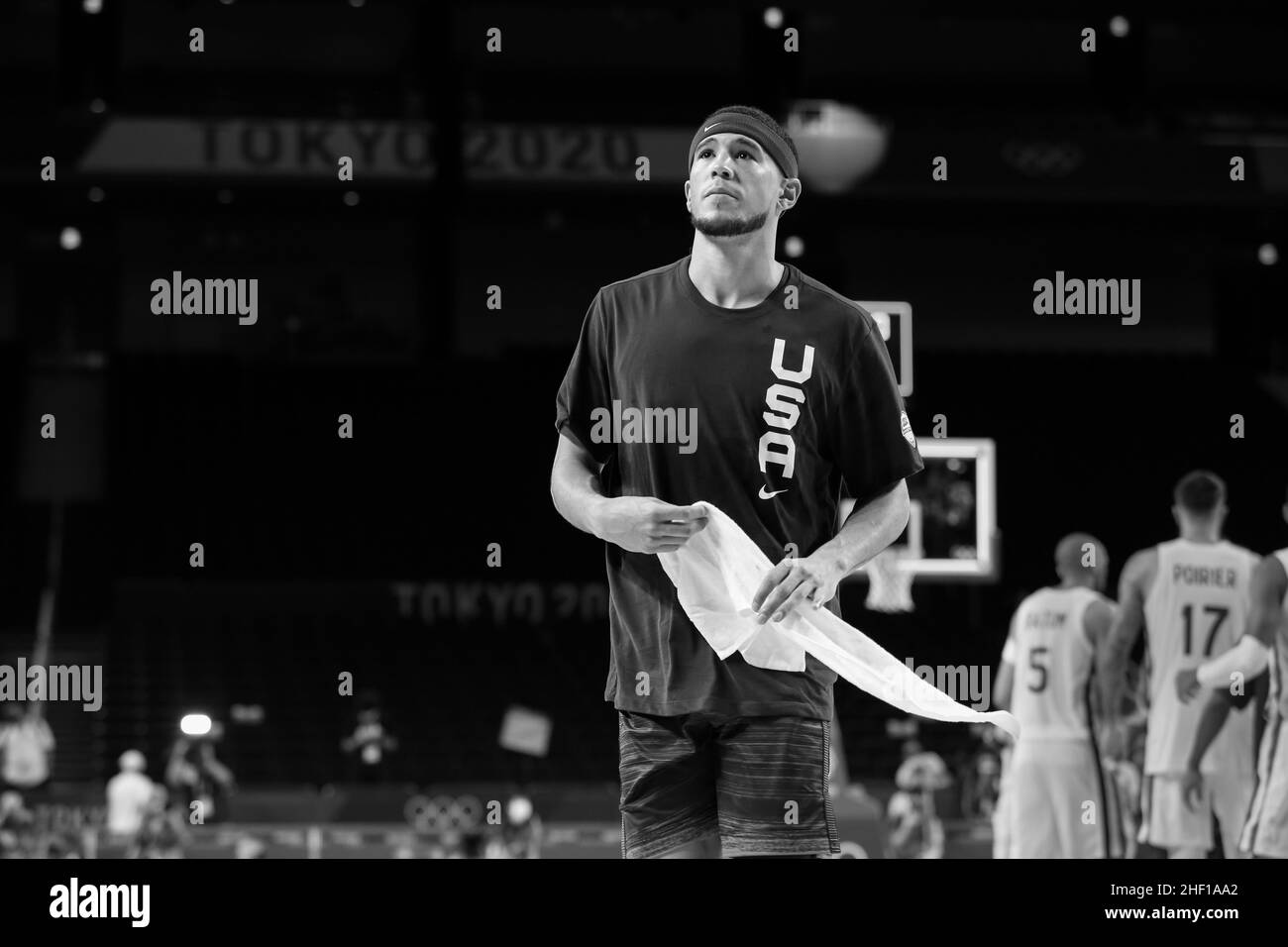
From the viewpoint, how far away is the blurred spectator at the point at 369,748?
14008 millimetres

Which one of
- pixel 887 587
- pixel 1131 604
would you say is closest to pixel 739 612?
pixel 1131 604

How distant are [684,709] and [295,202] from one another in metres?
13.6

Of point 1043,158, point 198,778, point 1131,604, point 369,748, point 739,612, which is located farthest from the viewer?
point 1043,158

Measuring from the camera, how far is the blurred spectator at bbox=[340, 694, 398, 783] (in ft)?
46.0

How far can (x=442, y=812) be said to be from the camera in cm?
1252

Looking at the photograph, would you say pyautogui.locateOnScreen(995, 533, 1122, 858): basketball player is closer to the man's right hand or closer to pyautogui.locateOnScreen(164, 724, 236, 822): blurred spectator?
the man's right hand

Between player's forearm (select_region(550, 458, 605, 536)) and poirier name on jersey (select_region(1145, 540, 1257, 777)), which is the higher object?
player's forearm (select_region(550, 458, 605, 536))

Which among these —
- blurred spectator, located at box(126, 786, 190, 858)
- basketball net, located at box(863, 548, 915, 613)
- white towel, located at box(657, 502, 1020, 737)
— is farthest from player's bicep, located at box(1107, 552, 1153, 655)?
blurred spectator, located at box(126, 786, 190, 858)

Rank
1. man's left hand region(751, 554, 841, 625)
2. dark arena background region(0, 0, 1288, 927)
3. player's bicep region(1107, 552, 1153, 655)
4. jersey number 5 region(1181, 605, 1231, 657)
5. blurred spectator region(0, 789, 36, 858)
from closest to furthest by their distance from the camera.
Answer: man's left hand region(751, 554, 841, 625)
jersey number 5 region(1181, 605, 1231, 657)
player's bicep region(1107, 552, 1153, 655)
blurred spectator region(0, 789, 36, 858)
dark arena background region(0, 0, 1288, 927)

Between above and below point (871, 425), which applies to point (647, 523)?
below

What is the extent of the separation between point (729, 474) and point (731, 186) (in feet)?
1.65

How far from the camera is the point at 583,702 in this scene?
51.7ft

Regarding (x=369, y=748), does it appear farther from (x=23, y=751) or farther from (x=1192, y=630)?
(x=1192, y=630)

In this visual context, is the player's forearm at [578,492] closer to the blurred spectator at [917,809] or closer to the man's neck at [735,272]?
the man's neck at [735,272]
